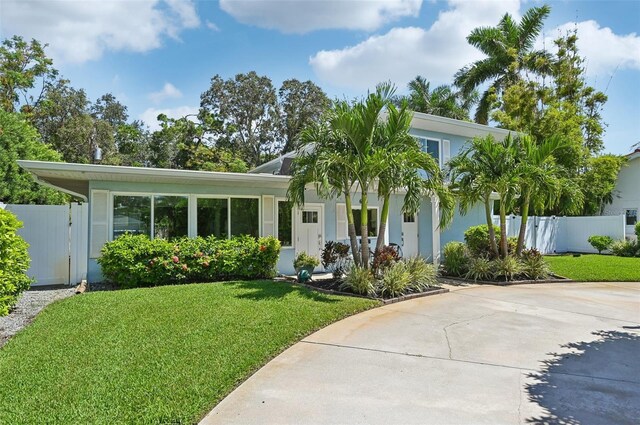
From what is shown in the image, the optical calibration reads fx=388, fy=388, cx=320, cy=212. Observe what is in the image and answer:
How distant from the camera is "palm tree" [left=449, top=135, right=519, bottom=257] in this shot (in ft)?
36.7

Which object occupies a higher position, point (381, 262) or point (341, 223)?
point (341, 223)

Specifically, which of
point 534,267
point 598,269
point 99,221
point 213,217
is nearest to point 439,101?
point 598,269

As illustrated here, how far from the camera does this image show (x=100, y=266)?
9781 mm

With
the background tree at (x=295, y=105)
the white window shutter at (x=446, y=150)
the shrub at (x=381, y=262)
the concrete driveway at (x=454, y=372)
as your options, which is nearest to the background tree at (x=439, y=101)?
the background tree at (x=295, y=105)

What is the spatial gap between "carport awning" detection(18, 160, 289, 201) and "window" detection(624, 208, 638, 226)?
21037mm

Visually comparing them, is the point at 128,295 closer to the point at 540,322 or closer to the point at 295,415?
the point at 295,415

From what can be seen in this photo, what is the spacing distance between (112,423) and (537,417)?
3.61 meters

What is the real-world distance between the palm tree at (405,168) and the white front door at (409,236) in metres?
5.10

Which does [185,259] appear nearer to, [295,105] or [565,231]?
[565,231]

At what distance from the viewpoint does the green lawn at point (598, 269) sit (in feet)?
37.3

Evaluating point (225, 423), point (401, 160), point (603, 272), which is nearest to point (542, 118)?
point (603, 272)

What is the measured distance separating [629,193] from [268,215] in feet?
71.7

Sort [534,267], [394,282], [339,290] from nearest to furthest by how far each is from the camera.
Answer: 1. [394,282]
2. [339,290]
3. [534,267]

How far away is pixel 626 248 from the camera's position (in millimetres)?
16781
